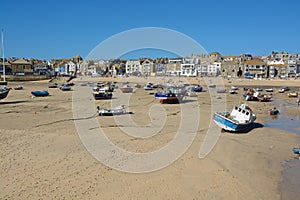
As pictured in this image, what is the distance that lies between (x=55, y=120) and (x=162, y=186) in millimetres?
11398

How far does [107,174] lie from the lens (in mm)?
8492

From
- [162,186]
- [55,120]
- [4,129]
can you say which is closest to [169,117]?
[55,120]

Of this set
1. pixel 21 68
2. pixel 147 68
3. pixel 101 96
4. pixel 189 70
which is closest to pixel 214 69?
pixel 189 70

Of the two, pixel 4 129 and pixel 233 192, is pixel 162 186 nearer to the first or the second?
pixel 233 192

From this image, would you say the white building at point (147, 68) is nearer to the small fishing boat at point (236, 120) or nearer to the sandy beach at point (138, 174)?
the small fishing boat at point (236, 120)

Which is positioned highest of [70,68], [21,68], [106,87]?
[70,68]

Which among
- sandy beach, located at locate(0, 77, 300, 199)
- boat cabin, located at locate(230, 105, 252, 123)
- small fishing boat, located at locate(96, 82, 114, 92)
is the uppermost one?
small fishing boat, located at locate(96, 82, 114, 92)

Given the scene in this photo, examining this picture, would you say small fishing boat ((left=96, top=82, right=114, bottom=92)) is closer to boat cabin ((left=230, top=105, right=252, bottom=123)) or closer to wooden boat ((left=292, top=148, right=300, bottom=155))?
boat cabin ((left=230, top=105, right=252, bottom=123))

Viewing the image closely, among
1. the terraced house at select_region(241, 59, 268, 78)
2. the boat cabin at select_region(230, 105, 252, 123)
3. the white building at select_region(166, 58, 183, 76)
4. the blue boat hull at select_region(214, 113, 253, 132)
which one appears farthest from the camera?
the white building at select_region(166, 58, 183, 76)

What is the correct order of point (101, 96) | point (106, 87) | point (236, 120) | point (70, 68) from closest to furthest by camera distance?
point (236, 120) < point (101, 96) < point (106, 87) < point (70, 68)

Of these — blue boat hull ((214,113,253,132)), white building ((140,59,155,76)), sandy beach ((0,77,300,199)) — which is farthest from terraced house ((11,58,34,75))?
blue boat hull ((214,113,253,132))

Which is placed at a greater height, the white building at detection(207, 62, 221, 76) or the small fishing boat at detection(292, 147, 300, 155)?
the white building at detection(207, 62, 221, 76)

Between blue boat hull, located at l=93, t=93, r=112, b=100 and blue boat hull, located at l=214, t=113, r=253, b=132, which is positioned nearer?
blue boat hull, located at l=214, t=113, r=253, b=132

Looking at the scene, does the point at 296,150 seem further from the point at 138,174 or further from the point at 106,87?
the point at 106,87
